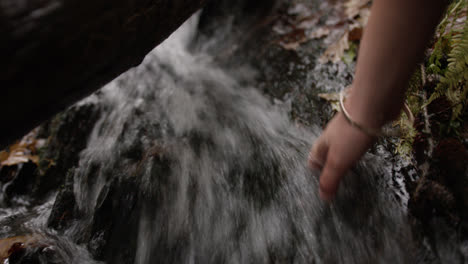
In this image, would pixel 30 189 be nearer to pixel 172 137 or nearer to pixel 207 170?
pixel 172 137

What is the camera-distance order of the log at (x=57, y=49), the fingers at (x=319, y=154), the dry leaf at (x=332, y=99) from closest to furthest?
the log at (x=57, y=49) < the fingers at (x=319, y=154) < the dry leaf at (x=332, y=99)

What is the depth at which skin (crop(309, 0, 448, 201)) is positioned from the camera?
1.10m

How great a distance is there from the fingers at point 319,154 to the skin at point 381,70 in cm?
4

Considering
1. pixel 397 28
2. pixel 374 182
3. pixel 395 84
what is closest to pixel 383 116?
pixel 395 84

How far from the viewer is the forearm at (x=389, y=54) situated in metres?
1.09

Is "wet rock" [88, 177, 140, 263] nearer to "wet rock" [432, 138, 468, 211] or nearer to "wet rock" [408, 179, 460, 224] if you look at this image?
"wet rock" [408, 179, 460, 224]

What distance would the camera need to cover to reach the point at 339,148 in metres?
1.48

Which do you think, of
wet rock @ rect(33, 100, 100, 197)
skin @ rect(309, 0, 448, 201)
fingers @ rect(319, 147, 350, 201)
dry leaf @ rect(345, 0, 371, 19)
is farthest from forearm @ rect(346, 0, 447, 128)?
wet rock @ rect(33, 100, 100, 197)

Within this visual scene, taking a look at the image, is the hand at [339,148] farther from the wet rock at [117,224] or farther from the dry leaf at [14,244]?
the dry leaf at [14,244]

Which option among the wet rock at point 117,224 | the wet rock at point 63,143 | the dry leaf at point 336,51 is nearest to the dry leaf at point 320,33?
the dry leaf at point 336,51

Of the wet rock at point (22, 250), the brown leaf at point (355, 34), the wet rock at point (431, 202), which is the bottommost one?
the wet rock at point (431, 202)

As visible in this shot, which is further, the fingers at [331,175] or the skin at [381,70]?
the fingers at [331,175]

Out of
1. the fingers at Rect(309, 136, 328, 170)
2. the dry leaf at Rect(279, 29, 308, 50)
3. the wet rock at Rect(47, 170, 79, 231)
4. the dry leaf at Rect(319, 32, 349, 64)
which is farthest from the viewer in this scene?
the dry leaf at Rect(279, 29, 308, 50)

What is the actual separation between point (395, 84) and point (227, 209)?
4.58ft
